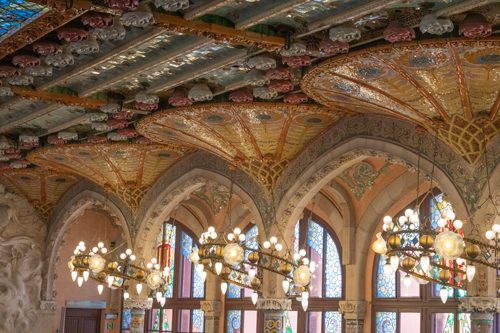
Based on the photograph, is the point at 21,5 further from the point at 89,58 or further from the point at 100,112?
the point at 100,112

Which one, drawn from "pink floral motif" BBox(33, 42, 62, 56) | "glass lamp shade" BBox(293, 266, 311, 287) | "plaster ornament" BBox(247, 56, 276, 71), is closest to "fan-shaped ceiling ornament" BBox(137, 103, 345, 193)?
"plaster ornament" BBox(247, 56, 276, 71)

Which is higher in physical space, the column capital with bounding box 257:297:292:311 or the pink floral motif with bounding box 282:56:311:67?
the pink floral motif with bounding box 282:56:311:67

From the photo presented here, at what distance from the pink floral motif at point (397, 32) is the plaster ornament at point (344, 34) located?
12.6 inches

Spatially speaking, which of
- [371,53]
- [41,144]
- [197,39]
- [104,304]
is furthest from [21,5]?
[104,304]

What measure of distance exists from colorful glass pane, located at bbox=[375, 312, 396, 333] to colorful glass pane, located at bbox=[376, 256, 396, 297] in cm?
39

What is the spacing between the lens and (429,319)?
13180 millimetres

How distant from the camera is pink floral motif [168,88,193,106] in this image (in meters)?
9.84

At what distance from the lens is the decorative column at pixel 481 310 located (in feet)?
28.9

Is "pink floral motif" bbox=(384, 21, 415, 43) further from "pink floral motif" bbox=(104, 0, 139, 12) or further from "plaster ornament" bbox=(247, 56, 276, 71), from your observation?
"pink floral motif" bbox=(104, 0, 139, 12)

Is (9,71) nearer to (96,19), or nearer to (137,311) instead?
(96,19)

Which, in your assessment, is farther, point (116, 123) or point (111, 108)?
point (116, 123)

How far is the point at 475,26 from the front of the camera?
656cm

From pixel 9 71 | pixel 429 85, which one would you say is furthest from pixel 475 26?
pixel 9 71

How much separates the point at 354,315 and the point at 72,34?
29.4 ft
